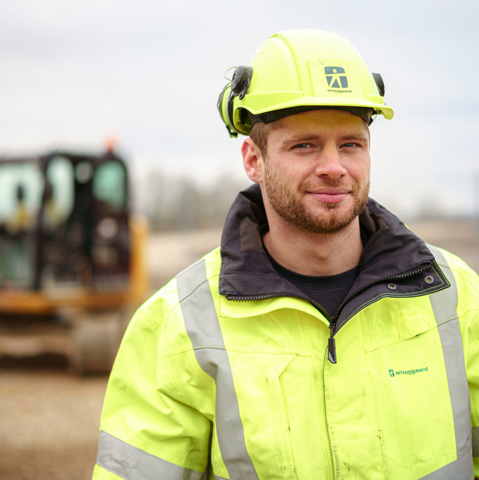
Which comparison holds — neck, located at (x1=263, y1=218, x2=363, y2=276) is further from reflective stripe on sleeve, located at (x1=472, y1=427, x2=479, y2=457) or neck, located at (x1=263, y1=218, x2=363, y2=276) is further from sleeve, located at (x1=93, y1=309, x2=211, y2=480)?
reflective stripe on sleeve, located at (x1=472, y1=427, x2=479, y2=457)

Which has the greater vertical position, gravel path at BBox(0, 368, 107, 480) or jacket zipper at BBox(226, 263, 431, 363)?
jacket zipper at BBox(226, 263, 431, 363)

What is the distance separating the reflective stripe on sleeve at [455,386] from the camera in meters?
1.75

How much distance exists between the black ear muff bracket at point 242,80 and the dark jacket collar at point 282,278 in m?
0.45

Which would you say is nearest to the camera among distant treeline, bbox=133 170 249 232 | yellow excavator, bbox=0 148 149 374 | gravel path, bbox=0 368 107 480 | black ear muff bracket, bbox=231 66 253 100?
black ear muff bracket, bbox=231 66 253 100

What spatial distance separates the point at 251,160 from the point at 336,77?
1.49 ft

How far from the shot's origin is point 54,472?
445 centimetres

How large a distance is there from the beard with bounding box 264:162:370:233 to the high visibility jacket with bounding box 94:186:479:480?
0.59 feet

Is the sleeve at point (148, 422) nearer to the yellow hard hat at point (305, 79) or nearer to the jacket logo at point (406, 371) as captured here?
the jacket logo at point (406, 371)

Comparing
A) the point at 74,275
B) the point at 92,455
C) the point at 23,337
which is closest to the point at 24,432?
the point at 92,455

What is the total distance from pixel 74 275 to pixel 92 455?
332 cm

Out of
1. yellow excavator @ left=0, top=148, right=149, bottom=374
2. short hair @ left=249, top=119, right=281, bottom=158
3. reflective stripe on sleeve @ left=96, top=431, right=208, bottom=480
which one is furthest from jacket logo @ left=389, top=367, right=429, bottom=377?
yellow excavator @ left=0, top=148, right=149, bottom=374

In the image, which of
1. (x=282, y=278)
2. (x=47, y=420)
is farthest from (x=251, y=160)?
(x=47, y=420)

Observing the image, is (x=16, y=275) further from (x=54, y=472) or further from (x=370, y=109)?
(x=370, y=109)

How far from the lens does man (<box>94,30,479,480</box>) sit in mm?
1726
